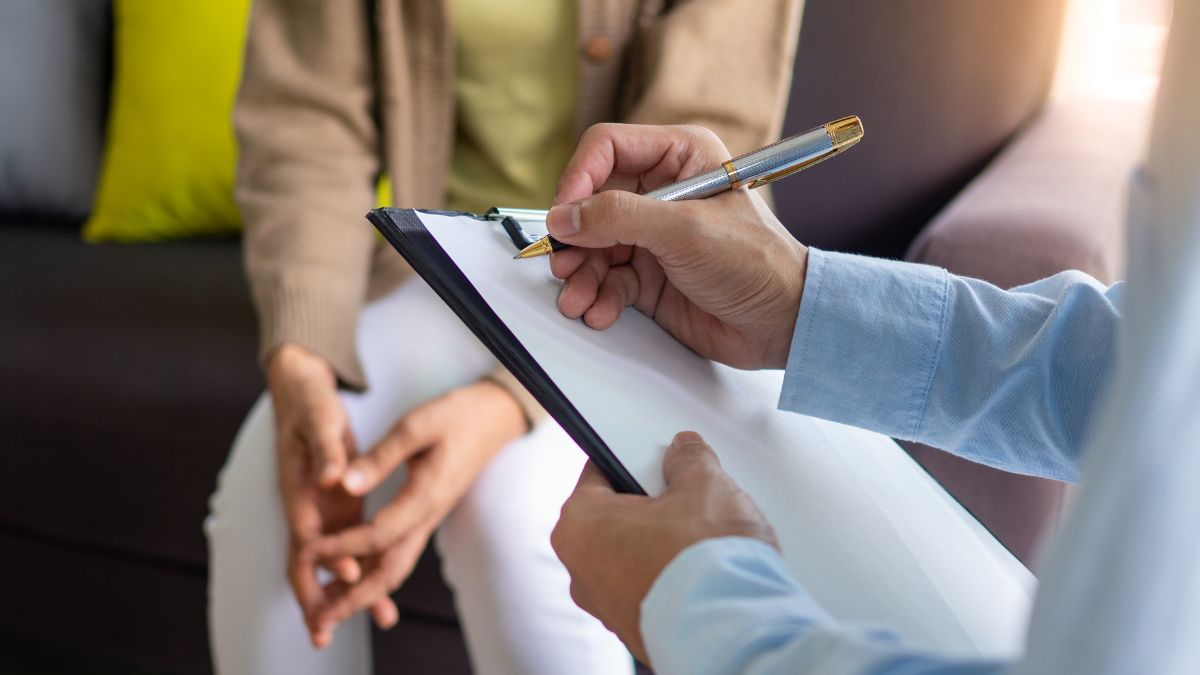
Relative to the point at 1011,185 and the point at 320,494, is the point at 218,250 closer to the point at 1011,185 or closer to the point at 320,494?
the point at 320,494

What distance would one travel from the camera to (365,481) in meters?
0.73

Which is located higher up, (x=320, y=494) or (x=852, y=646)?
(x=852, y=646)

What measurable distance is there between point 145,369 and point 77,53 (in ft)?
2.09

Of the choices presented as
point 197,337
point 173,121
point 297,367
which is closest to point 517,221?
point 297,367

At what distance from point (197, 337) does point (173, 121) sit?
390 mm

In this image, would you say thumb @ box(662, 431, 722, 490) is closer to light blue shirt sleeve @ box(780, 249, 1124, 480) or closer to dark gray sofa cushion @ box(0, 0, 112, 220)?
light blue shirt sleeve @ box(780, 249, 1124, 480)

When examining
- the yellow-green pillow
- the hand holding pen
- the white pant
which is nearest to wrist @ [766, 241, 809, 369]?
the hand holding pen

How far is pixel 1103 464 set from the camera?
0.20 m

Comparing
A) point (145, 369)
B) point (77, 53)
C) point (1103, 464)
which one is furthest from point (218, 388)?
point (1103, 464)

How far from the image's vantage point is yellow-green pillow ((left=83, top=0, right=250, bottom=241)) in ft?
4.04

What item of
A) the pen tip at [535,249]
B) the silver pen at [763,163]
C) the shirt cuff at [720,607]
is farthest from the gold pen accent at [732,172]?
the shirt cuff at [720,607]

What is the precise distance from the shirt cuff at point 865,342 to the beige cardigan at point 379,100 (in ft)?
1.23

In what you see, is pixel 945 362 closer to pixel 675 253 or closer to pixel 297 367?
pixel 675 253

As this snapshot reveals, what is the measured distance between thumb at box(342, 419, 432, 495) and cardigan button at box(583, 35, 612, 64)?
37 centimetres
